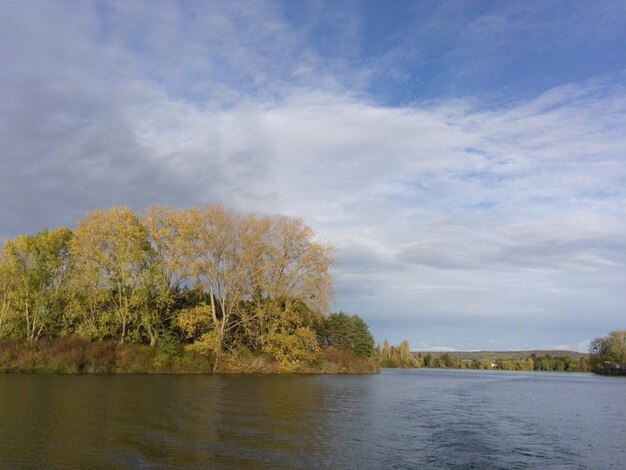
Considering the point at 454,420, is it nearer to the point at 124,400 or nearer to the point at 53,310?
the point at 124,400

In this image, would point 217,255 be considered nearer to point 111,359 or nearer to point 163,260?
point 163,260

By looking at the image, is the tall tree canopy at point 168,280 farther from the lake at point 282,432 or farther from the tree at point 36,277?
the lake at point 282,432

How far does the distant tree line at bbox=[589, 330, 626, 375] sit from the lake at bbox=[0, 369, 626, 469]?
10326 cm

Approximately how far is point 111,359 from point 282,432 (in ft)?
124

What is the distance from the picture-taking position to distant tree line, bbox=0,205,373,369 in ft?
176

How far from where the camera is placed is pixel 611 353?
403ft

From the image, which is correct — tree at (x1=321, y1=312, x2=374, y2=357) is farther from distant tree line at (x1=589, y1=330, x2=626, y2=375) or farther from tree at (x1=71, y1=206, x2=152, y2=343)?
distant tree line at (x1=589, y1=330, x2=626, y2=375)

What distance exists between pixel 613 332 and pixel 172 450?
454ft

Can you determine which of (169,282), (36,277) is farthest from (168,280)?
(36,277)

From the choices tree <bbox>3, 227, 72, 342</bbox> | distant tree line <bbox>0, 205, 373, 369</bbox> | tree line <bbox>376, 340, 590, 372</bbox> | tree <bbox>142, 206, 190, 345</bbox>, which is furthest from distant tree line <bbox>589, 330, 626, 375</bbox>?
tree <bbox>3, 227, 72, 342</bbox>

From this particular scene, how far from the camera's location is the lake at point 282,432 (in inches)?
584

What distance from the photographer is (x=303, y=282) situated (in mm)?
61188

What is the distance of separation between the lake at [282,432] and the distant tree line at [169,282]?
22532 millimetres

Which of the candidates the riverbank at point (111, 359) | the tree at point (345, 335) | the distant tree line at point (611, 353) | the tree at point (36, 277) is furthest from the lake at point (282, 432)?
the distant tree line at point (611, 353)
